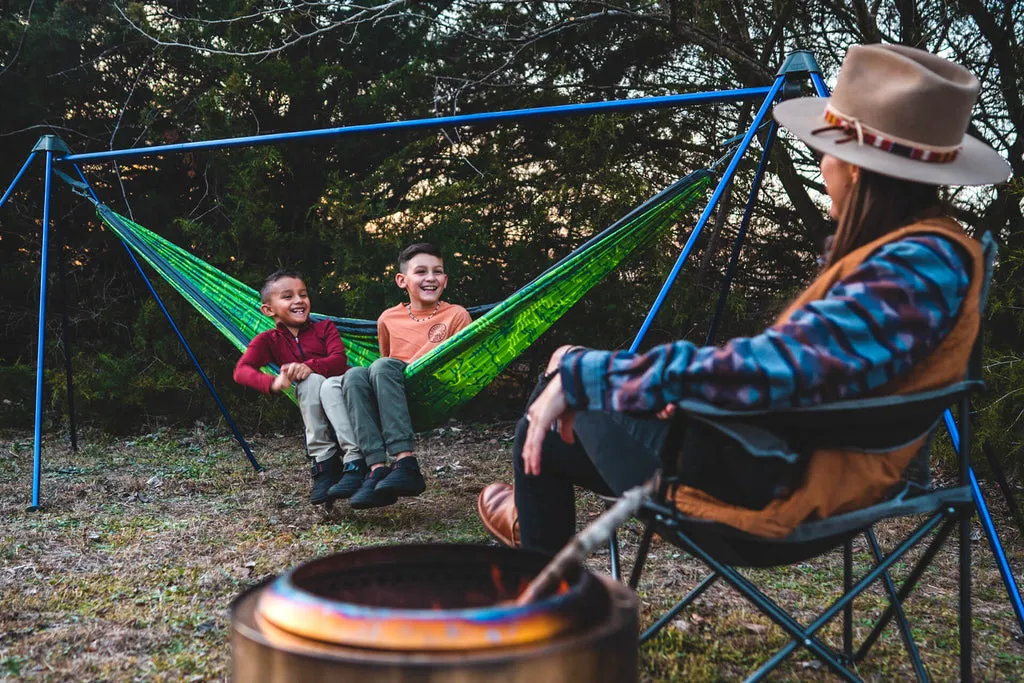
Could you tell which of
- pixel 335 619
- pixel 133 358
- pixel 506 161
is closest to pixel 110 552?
pixel 335 619

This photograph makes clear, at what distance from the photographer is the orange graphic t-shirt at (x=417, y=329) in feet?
10.7

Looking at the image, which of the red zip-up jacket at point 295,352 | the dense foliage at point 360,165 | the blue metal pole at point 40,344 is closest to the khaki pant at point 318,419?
the red zip-up jacket at point 295,352

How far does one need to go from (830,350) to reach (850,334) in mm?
29

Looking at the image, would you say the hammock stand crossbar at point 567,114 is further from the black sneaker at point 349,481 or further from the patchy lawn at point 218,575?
the black sneaker at point 349,481

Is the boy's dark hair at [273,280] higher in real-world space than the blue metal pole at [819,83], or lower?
lower

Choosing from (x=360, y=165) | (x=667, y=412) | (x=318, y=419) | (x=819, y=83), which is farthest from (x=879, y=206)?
(x=360, y=165)

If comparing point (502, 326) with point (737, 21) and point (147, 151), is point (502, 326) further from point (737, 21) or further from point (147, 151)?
point (737, 21)

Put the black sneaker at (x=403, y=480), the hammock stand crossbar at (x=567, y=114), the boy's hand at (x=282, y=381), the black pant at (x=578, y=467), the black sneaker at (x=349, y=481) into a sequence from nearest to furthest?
the black pant at (x=578, y=467) → the hammock stand crossbar at (x=567, y=114) → the black sneaker at (x=403, y=480) → the black sneaker at (x=349, y=481) → the boy's hand at (x=282, y=381)

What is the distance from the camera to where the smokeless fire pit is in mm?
687

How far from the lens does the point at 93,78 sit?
4988 mm

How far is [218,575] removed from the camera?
7.34 feet

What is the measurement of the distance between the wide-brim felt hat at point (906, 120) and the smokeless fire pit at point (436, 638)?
0.70 meters

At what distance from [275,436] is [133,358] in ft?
2.96

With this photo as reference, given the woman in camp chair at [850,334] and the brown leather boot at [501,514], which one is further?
the brown leather boot at [501,514]
